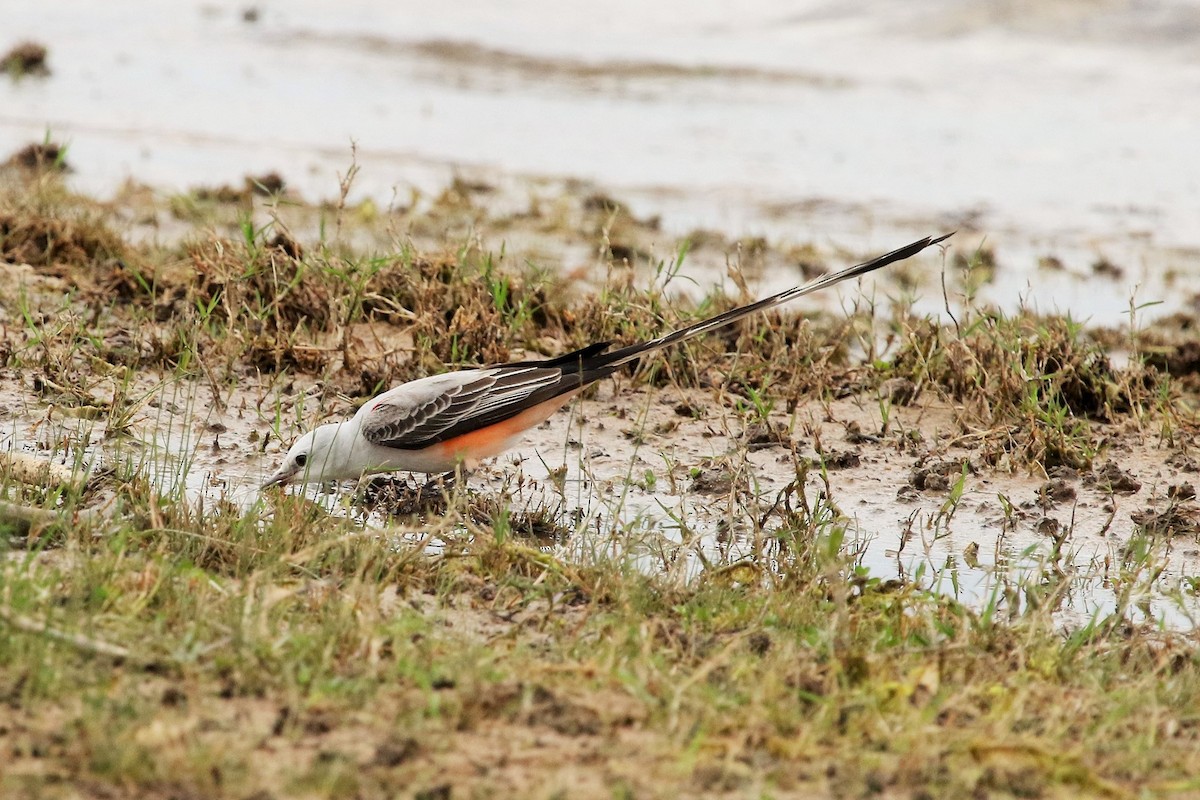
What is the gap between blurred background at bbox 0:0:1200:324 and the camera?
11211mm

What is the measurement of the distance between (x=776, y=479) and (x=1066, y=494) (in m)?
1.14

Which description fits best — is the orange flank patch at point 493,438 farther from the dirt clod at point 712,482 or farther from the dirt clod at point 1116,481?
the dirt clod at point 1116,481

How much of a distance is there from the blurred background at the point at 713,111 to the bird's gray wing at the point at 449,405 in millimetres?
4274

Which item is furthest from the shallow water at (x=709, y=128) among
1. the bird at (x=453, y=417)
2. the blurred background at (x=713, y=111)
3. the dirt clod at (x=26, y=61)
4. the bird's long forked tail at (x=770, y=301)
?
the bird's long forked tail at (x=770, y=301)

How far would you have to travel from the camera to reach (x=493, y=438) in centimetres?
604

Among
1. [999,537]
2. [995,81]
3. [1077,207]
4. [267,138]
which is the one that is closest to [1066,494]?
[999,537]

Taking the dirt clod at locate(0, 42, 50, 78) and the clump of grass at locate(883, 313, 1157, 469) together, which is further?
the dirt clod at locate(0, 42, 50, 78)

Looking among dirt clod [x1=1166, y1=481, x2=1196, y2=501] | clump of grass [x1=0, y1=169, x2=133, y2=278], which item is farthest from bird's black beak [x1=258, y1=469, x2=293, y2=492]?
dirt clod [x1=1166, y1=481, x2=1196, y2=501]

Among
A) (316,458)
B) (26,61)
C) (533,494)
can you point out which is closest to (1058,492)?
(533,494)

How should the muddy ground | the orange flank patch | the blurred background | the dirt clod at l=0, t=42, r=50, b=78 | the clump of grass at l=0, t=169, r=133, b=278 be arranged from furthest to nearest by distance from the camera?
1. the dirt clod at l=0, t=42, r=50, b=78
2. the blurred background
3. the clump of grass at l=0, t=169, r=133, b=278
4. the orange flank patch
5. the muddy ground

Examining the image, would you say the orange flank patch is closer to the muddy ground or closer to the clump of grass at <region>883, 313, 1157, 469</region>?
the muddy ground

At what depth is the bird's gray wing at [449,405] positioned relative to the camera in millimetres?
5832

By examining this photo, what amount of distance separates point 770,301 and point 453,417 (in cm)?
126

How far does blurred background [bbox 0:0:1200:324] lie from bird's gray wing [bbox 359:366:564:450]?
4.27 metres
